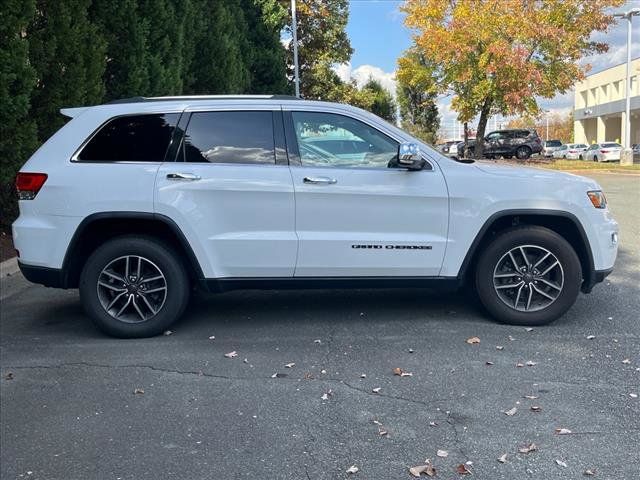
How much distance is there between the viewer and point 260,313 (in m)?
5.84

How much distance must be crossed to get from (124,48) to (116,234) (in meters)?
7.08

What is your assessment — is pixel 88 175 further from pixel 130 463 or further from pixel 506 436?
pixel 506 436

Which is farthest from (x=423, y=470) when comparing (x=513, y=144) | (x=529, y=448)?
(x=513, y=144)

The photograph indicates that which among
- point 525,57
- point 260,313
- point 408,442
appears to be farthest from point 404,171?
point 525,57

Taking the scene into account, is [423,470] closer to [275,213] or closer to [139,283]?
[275,213]

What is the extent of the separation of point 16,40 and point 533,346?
690 cm

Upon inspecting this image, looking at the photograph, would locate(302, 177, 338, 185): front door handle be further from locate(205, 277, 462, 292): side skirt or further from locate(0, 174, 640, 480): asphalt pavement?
locate(0, 174, 640, 480): asphalt pavement

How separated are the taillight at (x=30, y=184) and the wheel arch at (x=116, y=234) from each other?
0.46 meters

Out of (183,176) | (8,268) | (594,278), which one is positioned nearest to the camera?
(183,176)

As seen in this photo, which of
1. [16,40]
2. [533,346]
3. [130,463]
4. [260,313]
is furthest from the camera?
[16,40]

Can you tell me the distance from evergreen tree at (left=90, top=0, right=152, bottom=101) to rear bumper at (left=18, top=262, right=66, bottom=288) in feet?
22.2

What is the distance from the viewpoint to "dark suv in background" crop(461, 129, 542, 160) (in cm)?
3725

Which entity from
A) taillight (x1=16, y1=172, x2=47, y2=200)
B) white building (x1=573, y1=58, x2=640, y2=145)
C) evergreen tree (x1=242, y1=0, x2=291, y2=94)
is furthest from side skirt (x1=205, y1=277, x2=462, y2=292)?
white building (x1=573, y1=58, x2=640, y2=145)

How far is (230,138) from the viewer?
5.10 m
